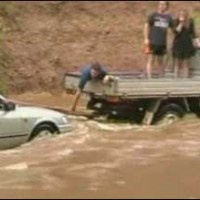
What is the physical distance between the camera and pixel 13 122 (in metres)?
13.7

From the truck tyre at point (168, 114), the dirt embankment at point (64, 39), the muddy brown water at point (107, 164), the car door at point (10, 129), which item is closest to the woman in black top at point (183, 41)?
the truck tyre at point (168, 114)

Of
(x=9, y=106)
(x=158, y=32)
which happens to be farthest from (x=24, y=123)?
(x=158, y=32)

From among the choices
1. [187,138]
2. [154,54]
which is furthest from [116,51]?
[187,138]

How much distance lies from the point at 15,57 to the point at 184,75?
5.46 meters

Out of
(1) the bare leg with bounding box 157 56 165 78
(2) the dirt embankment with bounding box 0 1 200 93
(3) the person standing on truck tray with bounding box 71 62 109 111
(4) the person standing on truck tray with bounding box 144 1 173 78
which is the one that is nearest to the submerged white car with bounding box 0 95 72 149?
(3) the person standing on truck tray with bounding box 71 62 109 111

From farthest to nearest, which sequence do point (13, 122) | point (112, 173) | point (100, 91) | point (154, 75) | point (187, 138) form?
point (154, 75) → point (100, 91) → point (187, 138) → point (13, 122) → point (112, 173)

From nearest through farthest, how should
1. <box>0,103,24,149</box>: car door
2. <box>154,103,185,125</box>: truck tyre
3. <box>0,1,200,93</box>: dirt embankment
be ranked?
<box>0,103,24,149</box>: car door → <box>154,103,185,125</box>: truck tyre → <box>0,1,200,93</box>: dirt embankment

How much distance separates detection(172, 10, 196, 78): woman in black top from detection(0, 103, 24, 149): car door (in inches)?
188

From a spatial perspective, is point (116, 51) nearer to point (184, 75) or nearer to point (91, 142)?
point (184, 75)

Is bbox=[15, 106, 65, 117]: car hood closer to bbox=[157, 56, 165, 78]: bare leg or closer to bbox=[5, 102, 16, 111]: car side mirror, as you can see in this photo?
bbox=[5, 102, 16, 111]: car side mirror

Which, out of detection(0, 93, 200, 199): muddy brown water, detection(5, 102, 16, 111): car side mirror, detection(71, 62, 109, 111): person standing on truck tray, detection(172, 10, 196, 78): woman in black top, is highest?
detection(172, 10, 196, 78): woman in black top

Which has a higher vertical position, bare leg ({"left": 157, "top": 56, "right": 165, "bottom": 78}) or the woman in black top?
the woman in black top

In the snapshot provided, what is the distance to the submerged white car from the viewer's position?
536 inches

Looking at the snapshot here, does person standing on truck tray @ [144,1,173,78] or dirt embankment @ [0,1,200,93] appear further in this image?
dirt embankment @ [0,1,200,93]
